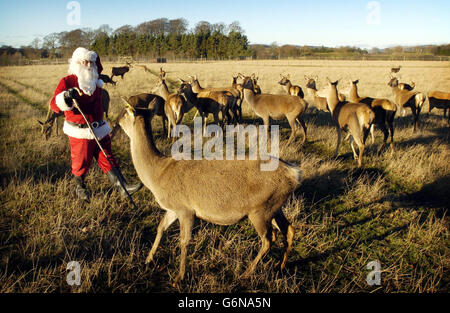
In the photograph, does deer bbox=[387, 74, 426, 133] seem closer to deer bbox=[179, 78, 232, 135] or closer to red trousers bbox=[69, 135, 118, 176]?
deer bbox=[179, 78, 232, 135]

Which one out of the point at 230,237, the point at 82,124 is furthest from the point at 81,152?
the point at 230,237

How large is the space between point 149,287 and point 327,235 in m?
2.87

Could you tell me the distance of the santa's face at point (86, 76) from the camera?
14.8ft

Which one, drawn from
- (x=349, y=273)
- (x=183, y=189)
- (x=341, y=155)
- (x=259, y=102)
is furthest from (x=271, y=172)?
(x=259, y=102)

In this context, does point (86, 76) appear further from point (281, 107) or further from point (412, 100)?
point (412, 100)

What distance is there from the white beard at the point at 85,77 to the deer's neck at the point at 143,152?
1.48 m

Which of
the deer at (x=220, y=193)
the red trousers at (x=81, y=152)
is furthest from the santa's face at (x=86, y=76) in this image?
the deer at (x=220, y=193)

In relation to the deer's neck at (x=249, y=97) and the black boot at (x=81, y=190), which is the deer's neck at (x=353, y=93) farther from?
the black boot at (x=81, y=190)

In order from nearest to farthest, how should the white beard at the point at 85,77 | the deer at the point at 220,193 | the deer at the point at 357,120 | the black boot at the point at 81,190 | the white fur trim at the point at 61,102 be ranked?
1. the deer at the point at 220,193
2. the white fur trim at the point at 61,102
3. the white beard at the point at 85,77
4. the black boot at the point at 81,190
5. the deer at the point at 357,120

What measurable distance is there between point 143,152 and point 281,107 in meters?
7.05

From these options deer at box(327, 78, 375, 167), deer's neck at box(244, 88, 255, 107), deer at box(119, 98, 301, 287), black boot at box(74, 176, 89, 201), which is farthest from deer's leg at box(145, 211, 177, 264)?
deer's neck at box(244, 88, 255, 107)

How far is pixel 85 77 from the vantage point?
4531mm
